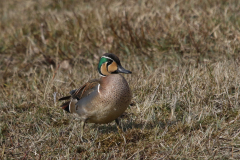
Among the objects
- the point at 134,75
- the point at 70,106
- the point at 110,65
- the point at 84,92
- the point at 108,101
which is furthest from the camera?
the point at 134,75

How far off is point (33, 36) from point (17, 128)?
3116 mm

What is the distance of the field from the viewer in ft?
12.2

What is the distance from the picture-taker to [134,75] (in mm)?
5391

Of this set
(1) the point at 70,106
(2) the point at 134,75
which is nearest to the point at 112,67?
(1) the point at 70,106

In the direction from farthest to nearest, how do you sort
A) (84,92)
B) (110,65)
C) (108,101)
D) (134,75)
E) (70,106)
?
(134,75)
(70,106)
(84,92)
(110,65)
(108,101)

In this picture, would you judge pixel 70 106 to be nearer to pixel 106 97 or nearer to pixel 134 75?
pixel 106 97

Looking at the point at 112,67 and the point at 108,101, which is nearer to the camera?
the point at 108,101

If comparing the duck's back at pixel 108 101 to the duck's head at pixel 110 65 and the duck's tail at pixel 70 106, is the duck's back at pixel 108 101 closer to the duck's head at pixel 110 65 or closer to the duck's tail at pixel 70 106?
the duck's head at pixel 110 65

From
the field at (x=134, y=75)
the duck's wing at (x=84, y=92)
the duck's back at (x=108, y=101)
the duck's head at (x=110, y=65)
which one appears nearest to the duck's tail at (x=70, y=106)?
the duck's wing at (x=84, y=92)

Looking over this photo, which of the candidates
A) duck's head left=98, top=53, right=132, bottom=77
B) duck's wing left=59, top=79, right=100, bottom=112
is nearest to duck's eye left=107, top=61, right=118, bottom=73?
duck's head left=98, top=53, right=132, bottom=77

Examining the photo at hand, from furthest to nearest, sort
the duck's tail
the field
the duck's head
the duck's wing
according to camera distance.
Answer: the duck's tail, the duck's wing, the duck's head, the field

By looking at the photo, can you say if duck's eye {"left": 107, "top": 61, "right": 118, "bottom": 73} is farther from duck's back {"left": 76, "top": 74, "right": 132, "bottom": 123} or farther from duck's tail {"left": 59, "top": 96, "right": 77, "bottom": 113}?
duck's tail {"left": 59, "top": 96, "right": 77, "bottom": 113}

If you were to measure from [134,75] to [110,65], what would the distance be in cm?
143

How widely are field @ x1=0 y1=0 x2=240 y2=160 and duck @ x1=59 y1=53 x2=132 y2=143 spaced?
23cm
